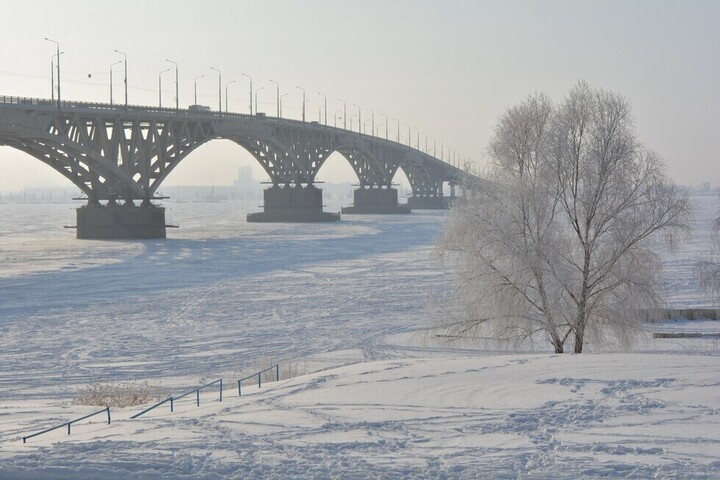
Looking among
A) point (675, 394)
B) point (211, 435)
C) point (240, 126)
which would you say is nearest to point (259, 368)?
point (211, 435)

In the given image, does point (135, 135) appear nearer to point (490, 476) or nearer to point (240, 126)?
point (240, 126)

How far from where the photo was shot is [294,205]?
12225cm

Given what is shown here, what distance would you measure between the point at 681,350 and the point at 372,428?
43.8 ft

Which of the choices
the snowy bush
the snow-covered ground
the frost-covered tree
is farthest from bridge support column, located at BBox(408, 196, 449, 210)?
the snowy bush

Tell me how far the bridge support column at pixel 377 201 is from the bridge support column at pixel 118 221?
8024 centimetres

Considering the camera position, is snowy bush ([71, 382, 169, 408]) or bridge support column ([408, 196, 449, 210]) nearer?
snowy bush ([71, 382, 169, 408])

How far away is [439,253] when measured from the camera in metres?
27.3

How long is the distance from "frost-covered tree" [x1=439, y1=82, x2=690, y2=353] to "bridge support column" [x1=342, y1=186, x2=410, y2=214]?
132155 mm

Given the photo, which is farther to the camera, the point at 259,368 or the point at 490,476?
the point at 259,368

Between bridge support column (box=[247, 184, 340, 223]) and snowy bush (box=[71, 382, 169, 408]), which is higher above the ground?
bridge support column (box=[247, 184, 340, 223])

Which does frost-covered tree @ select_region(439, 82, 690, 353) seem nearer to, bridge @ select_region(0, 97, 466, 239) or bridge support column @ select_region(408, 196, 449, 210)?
bridge @ select_region(0, 97, 466, 239)

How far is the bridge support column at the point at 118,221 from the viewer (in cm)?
8000

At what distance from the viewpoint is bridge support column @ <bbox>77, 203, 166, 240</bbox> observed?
8000 centimetres

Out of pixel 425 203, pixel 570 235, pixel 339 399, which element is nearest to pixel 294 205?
pixel 425 203
